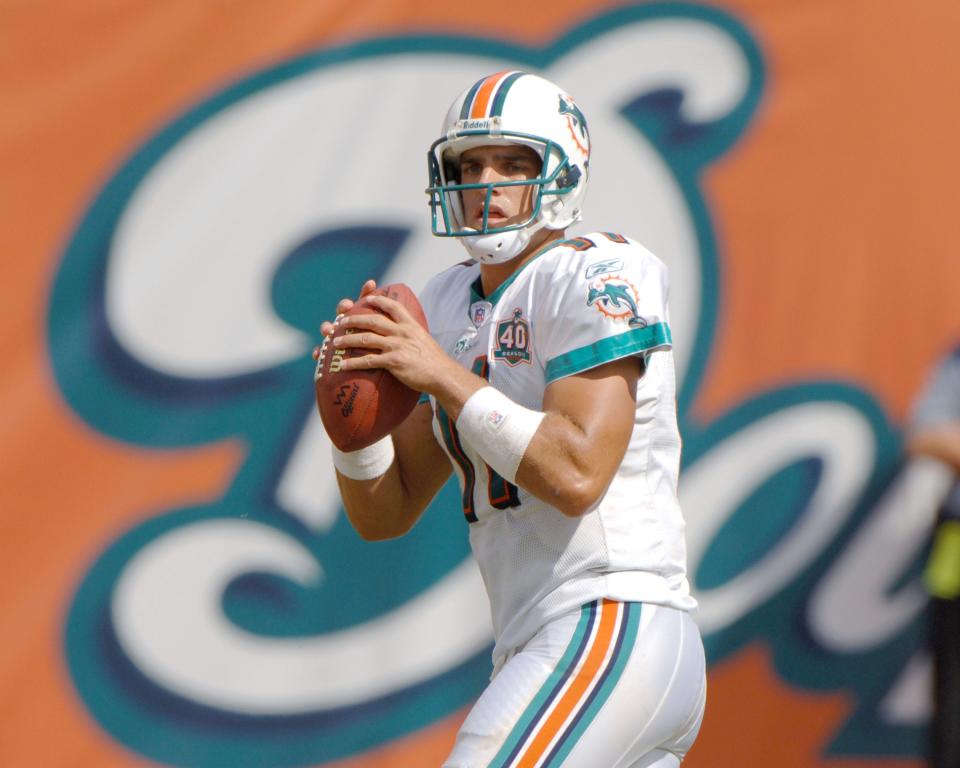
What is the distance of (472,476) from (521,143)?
0.57 metres

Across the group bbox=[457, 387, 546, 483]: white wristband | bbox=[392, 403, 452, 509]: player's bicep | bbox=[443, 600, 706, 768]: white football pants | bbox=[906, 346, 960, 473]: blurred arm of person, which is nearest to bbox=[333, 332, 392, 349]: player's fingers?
bbox=[457, 387, 546, 483]: white wristband

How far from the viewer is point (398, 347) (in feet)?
6.87

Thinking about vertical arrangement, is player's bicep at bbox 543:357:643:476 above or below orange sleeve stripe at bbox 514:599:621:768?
above

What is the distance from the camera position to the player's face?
230 centimetres

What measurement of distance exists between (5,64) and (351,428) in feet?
6.07

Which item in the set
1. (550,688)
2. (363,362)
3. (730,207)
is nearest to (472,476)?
(363,362)

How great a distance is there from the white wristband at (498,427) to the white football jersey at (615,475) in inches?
3.8

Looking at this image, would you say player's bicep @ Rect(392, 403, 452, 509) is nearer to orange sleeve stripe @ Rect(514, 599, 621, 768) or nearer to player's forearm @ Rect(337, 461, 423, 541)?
player's forearm @ Rect(337, 461, 423, 541)

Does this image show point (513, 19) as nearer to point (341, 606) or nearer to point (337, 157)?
point (337, 157)

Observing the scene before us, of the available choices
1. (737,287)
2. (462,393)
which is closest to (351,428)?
(462,393)

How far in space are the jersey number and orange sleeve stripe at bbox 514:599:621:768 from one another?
0.78ft

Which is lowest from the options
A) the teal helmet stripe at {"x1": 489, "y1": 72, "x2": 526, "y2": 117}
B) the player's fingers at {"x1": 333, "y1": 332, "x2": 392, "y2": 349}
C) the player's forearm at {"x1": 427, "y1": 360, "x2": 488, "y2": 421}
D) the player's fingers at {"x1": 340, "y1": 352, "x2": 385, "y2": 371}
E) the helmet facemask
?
the player's forearm at {"x1": 427, "y1": 360, "x2": 488, "y2": 421}

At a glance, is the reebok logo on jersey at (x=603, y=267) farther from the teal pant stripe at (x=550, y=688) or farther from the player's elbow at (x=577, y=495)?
the teal pant stripe at (x=550, y=688)

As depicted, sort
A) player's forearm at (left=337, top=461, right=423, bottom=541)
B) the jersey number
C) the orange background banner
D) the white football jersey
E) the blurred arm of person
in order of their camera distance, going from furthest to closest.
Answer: the orange background banner → the blurred arm of person → player's forearm at (left=337, top=461, right=423, bottom=541) → the jersey number → the white football jersey
